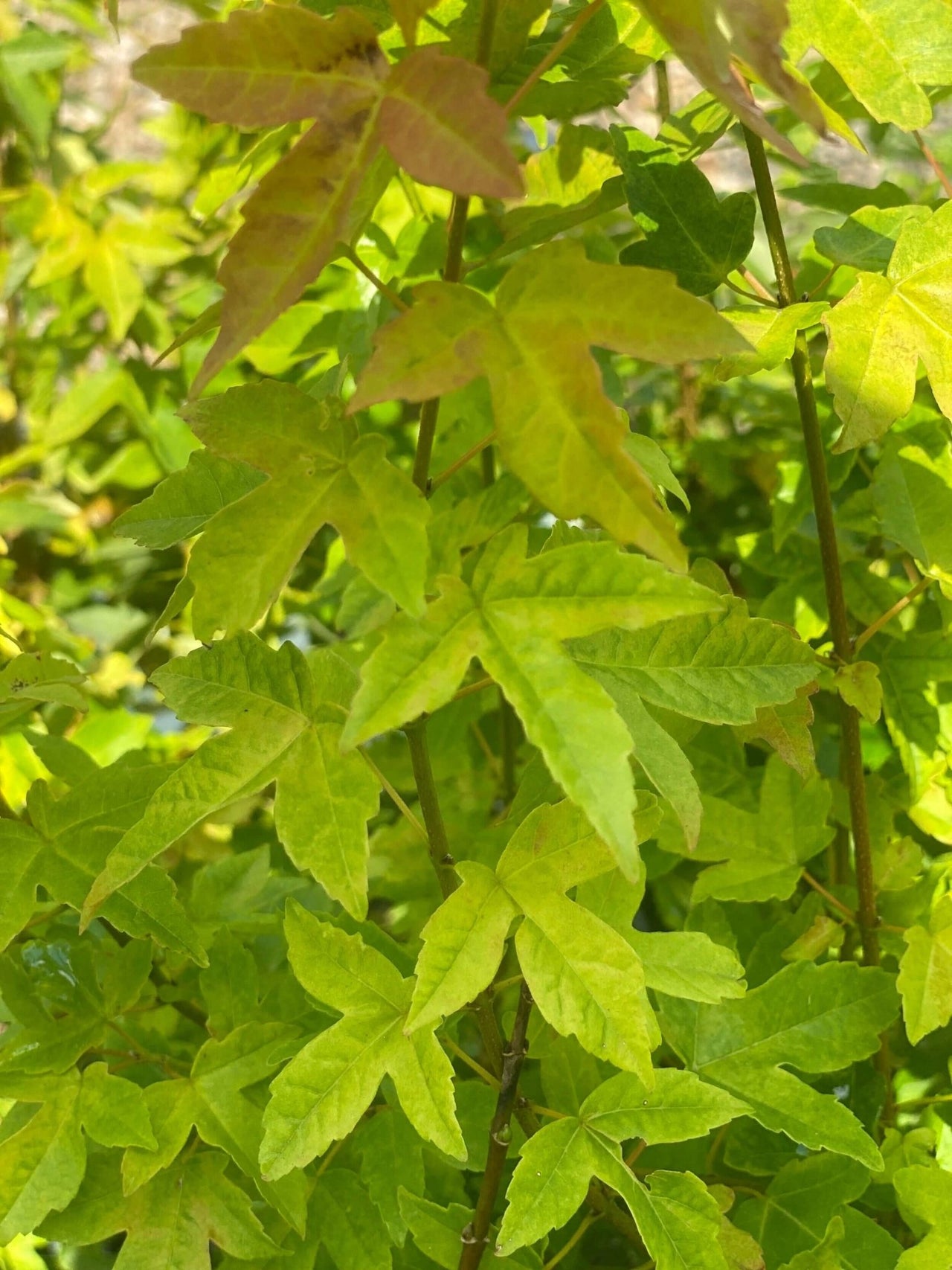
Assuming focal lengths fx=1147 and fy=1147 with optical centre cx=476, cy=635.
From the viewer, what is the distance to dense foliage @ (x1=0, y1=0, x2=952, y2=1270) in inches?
18.3

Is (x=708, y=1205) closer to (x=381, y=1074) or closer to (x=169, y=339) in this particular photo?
(x=381, y=1074)

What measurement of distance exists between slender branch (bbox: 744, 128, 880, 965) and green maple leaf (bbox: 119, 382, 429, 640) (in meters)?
0.31

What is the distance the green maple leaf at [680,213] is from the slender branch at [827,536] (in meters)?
0.02

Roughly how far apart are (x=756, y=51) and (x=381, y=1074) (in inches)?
19.5

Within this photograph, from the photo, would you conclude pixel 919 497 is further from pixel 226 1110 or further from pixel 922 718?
pixel 226 1110

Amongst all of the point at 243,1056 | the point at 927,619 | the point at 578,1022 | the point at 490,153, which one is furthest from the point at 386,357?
the point at 927,619

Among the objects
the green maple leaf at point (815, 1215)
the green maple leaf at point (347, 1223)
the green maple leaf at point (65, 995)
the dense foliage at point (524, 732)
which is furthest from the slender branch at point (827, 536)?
the green maple leaf at point (65, 995)

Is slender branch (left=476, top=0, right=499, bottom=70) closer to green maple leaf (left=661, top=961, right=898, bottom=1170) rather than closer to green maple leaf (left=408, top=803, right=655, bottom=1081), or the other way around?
green maple leaf (left=408, top=803, right=655, bottom=1081)

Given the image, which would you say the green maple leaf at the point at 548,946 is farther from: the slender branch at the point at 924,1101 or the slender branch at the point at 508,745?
the slender branch at the point at 508,745

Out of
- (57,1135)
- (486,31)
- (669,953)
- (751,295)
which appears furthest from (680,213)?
(57,1135)

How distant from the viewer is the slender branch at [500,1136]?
0.61 metres

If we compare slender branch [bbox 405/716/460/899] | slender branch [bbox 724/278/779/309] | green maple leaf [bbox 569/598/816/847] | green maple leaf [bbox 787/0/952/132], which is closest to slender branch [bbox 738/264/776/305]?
slender branch [bbox 724/278/779/309]

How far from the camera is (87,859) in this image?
682 mm

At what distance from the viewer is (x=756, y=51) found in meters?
0.45
